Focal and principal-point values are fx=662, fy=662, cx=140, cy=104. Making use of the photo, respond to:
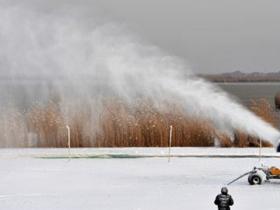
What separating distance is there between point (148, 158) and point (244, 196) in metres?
5.93

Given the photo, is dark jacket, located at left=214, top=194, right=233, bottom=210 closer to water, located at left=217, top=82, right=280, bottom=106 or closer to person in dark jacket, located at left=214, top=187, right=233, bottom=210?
person in dark jacket, located at left=214, top=187, right=233, bottom=210

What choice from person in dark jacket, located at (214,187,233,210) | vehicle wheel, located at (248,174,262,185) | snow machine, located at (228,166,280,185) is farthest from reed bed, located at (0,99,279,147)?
person in dark jacket, located at (214,187,233,210)

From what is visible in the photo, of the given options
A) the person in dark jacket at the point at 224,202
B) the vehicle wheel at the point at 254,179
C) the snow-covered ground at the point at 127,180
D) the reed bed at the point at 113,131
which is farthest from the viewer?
the reed bed at the point at 113,131

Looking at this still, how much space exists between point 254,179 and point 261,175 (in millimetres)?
188

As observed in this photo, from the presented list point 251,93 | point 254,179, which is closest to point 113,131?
point 254,179

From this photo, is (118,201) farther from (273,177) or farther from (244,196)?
(273,177)

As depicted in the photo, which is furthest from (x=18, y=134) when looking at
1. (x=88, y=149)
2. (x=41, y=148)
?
(x=88, y=149)

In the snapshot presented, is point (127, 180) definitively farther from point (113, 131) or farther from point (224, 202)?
point (113, 131)

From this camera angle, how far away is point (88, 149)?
70.0ft

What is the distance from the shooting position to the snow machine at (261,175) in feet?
48.9

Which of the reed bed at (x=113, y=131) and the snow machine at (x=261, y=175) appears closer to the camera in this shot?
the snow machine at (x=261, y=175)

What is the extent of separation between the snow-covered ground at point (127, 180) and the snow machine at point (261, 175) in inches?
7.1

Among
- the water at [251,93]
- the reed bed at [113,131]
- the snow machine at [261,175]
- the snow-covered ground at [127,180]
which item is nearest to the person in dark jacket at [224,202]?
the snow-covered ground at [127,180]

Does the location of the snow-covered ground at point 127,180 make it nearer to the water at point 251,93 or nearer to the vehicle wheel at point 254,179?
the vehicle wheel at point 254,179
